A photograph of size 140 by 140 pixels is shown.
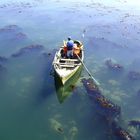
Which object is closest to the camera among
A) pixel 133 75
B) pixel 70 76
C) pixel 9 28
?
pixel 70 76

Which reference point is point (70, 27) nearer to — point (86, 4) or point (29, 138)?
point (86, 4)

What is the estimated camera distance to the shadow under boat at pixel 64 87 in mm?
16386

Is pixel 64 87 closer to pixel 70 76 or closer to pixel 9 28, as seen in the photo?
pixel 70 76

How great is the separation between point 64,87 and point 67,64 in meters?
1.63

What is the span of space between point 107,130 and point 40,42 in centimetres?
1131

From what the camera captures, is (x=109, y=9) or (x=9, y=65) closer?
(x=9, y=65)

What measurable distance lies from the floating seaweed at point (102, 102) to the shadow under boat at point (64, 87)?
880 mm

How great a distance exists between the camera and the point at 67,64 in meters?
18.1

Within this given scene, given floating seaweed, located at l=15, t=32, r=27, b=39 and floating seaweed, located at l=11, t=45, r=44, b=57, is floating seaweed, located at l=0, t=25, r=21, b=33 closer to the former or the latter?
floating seaweed, located at l=15, t=32, r=27, b=39

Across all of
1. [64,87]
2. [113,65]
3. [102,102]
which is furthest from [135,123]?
[113,65]

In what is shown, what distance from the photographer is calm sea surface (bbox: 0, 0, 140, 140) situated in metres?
14.0

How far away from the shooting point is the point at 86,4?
32.6m

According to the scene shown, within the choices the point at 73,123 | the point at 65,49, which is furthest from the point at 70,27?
the point at 73,123

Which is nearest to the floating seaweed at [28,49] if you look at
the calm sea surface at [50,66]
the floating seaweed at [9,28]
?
the calm sea surface at [50,66]
